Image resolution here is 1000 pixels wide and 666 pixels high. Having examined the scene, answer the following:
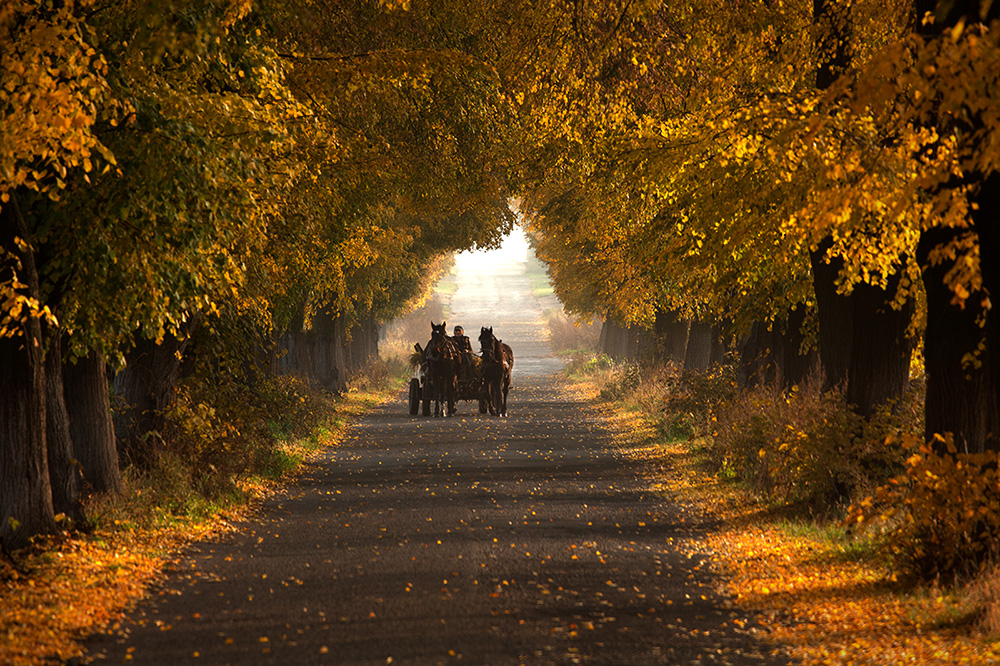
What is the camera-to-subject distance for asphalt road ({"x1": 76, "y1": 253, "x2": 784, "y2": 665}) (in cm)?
771

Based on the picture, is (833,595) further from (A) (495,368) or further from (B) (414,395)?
(B) (414,395)

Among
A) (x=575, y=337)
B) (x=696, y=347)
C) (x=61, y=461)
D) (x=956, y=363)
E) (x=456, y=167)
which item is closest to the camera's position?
(x=956, y=363)

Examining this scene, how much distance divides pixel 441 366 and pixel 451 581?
64.8 ft

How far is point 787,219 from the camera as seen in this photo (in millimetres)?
11383

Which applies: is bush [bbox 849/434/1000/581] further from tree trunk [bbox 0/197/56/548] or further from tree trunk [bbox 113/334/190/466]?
tree trunk [bbox 113/334/190/466]

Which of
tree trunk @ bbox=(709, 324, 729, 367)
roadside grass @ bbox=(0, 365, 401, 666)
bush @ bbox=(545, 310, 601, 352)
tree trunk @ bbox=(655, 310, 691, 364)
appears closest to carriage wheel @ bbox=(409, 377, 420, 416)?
tree trunk @ bbox=(709, 324, 729, 367)

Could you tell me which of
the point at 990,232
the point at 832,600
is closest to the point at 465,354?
the point at 832,600

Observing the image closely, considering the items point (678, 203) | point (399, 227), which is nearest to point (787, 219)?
point (678, 203)

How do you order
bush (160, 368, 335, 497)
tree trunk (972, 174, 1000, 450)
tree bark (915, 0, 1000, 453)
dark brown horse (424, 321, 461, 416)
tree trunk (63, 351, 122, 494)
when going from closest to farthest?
tree trunk (972, 174, 1000, 450)
tree bark (915, 0, 1000, 453)
tree trunk (63, 351, 122, 494)
bush (160, 368, 335, 497)
dark brown horse (424, 321, 461, 416)

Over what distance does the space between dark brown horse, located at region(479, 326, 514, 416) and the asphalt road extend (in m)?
10.2

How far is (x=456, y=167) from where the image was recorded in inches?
778

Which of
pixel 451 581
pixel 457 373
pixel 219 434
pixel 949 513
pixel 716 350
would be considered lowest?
pixel 451 581

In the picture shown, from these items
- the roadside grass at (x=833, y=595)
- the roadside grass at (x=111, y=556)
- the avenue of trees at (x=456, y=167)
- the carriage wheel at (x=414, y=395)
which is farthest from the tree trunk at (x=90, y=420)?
the carriage wheel at (x=414, y=395)

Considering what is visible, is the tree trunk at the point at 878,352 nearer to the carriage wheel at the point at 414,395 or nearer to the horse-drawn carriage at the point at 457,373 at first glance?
the horse-drawn carriage at the point at 457,373
